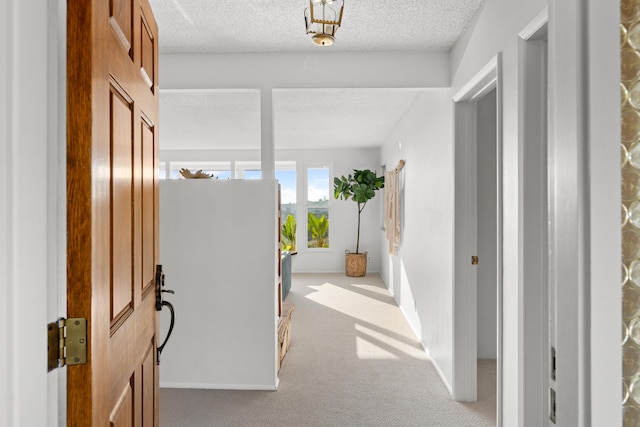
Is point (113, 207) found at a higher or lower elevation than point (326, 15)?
lower

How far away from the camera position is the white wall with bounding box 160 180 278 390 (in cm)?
296

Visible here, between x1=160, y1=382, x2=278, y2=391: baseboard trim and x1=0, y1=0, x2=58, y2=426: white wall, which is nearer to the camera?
x1=0, y1=0, x2=58, y2=426: white wall

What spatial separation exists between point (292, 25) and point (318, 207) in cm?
565

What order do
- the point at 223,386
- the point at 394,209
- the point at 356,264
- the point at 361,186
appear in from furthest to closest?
the point at 356,264 → the point at 361,186 → the point at 394,209 → the point at 223,386

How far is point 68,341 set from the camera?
2.61ft

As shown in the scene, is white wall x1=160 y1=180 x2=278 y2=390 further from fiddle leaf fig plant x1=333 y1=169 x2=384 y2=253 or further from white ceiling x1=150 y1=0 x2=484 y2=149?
fiddle leaf fig plant x1=333 y1=169 x2=384 y2=253

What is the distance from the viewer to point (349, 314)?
493 cm

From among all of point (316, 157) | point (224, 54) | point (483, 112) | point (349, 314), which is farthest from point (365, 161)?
point (224, 54)

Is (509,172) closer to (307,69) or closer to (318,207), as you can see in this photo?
(307,69)

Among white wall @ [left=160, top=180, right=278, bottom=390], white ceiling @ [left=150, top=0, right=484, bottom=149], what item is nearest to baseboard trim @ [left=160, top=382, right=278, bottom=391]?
white wall @ [left=160, top=180, right=278, bottom=390]

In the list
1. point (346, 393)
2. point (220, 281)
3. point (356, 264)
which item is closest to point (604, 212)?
point (346, 393)

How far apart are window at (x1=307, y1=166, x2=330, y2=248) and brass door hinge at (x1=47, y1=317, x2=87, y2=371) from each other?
7.29m

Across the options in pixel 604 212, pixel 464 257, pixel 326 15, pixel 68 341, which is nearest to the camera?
pixel 604 212

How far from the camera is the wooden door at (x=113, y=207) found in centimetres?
79
